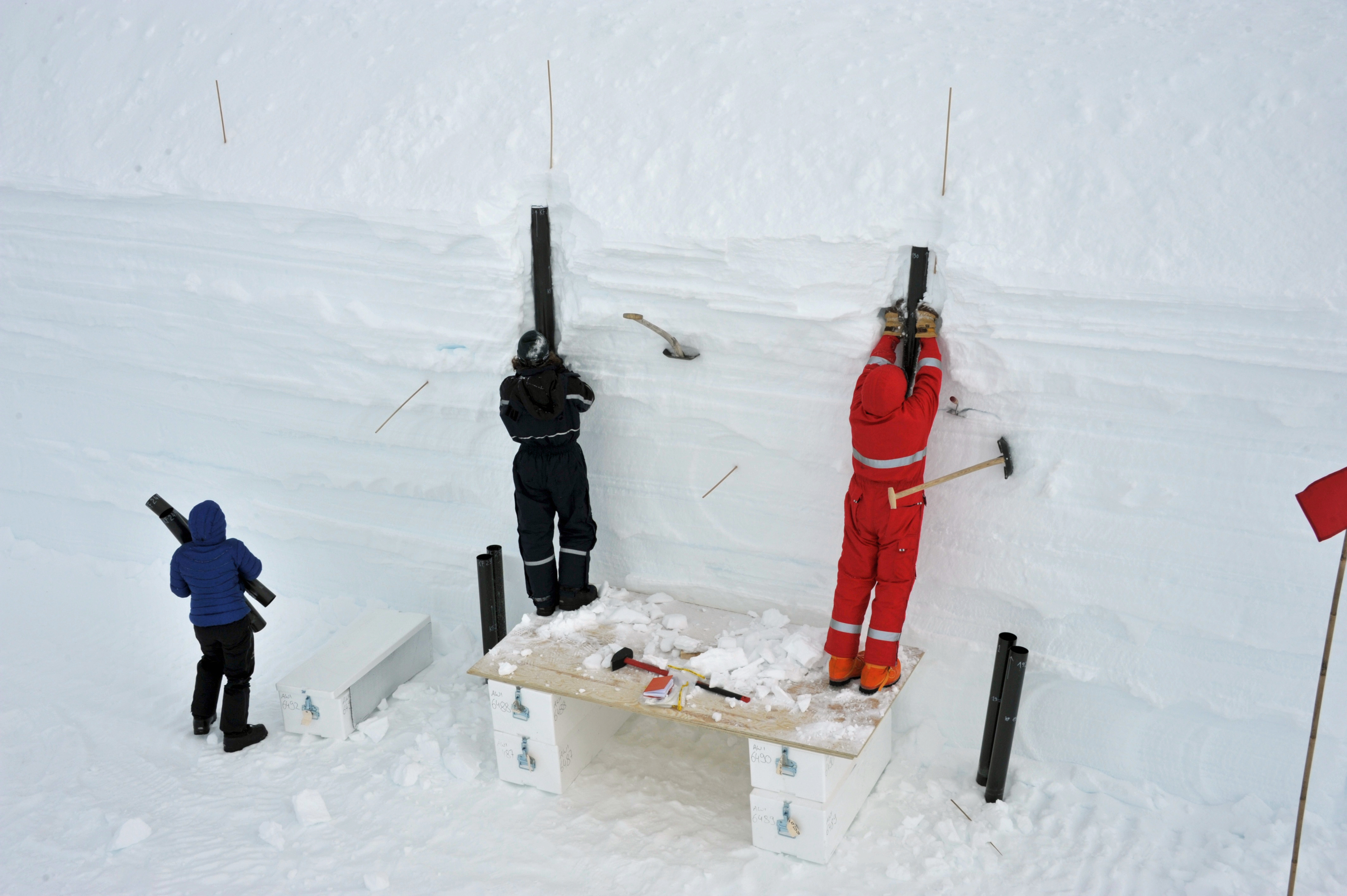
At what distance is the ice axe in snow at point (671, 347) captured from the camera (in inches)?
149

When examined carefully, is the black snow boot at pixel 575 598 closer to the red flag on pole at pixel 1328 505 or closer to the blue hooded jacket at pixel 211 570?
the blue hooded jacket at pixel 211 570

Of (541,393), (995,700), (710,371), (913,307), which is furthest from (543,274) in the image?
(995,700)

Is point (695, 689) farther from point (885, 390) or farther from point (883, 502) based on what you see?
point (885, 390)

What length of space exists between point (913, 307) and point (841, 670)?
126cm

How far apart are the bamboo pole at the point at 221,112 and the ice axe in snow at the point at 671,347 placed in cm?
213

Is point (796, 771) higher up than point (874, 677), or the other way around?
point (874, 677)

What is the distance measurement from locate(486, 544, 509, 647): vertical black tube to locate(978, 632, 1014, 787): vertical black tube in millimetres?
1895

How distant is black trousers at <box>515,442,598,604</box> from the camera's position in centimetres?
402

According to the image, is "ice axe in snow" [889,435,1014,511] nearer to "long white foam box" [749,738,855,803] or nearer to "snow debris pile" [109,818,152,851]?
"long white foam box" [749,738,855,803]

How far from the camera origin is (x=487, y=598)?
169 inches

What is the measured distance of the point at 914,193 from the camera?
3512 millimetres

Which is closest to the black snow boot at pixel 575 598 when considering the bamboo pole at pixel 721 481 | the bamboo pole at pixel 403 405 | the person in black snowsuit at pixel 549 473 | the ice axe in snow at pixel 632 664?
the person in black snowsuit at pixel 549 473

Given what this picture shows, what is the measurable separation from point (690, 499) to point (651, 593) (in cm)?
47

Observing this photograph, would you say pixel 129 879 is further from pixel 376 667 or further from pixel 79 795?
pixel 376 667
